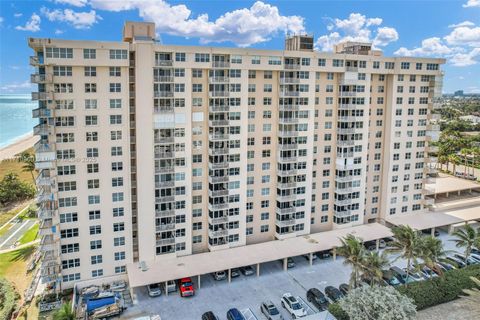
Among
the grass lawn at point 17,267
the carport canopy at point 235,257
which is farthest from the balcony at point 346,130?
the grass lawn at point 17,267

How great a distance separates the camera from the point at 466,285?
144ft

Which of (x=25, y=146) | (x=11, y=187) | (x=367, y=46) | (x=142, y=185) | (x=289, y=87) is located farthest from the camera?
(x=25, y=146)

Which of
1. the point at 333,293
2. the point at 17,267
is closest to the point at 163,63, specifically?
the point at 333,293

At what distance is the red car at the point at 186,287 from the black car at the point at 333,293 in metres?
15.3

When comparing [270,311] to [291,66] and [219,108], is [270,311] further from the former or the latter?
[291,66]

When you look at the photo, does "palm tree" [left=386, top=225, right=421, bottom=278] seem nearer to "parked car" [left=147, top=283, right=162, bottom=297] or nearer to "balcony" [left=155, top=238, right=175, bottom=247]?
"balcony" [left=155, top=238, right=175, bottom=247]

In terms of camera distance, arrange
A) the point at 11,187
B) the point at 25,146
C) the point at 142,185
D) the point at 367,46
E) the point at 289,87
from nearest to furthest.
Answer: the point at 142,185
the point at 289,87
the point at 367,46
the point at 11,187
the point at 25,146

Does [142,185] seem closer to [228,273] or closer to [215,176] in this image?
[215,176]

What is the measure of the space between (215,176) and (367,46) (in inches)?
1208

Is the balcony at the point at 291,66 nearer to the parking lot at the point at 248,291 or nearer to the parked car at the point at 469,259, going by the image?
the parking lot at the point at 248,291

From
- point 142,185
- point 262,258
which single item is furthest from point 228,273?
point 142,185

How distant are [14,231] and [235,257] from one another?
40557mm

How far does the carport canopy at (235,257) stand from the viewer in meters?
44.3

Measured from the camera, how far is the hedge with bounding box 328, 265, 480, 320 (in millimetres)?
41469
